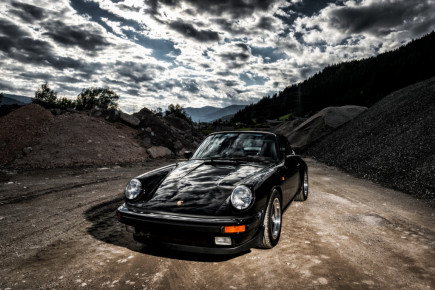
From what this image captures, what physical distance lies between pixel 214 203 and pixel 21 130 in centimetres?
1175

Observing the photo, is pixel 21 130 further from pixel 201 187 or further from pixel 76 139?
pixel 201 187

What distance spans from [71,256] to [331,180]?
7423 mm

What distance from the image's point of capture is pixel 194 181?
10.00ft

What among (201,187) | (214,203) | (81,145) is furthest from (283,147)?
(81,145)

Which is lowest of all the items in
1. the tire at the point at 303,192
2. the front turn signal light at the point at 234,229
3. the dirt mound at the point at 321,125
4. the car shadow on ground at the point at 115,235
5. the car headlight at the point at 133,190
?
the car shadow on ground at the point at 115,235

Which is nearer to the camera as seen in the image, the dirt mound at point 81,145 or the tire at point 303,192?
the tire at point 303,192

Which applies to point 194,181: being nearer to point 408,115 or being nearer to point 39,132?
point 39,132

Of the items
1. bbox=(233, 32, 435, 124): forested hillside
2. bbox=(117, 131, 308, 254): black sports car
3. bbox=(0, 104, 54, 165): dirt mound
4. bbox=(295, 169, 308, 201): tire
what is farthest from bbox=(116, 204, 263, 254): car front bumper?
bbox=(233, 32, 435, 124): forested hillside

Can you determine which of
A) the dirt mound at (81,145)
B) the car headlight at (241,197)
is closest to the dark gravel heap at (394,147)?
the car headlight at (241,197)

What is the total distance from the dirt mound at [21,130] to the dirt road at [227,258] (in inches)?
229

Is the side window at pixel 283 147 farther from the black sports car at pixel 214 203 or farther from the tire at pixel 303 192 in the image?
the tire at pixel 303 192

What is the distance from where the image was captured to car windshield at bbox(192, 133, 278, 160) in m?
3.90

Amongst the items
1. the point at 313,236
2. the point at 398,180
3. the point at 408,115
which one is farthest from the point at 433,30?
the point at 313,236

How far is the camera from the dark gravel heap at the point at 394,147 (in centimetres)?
691
